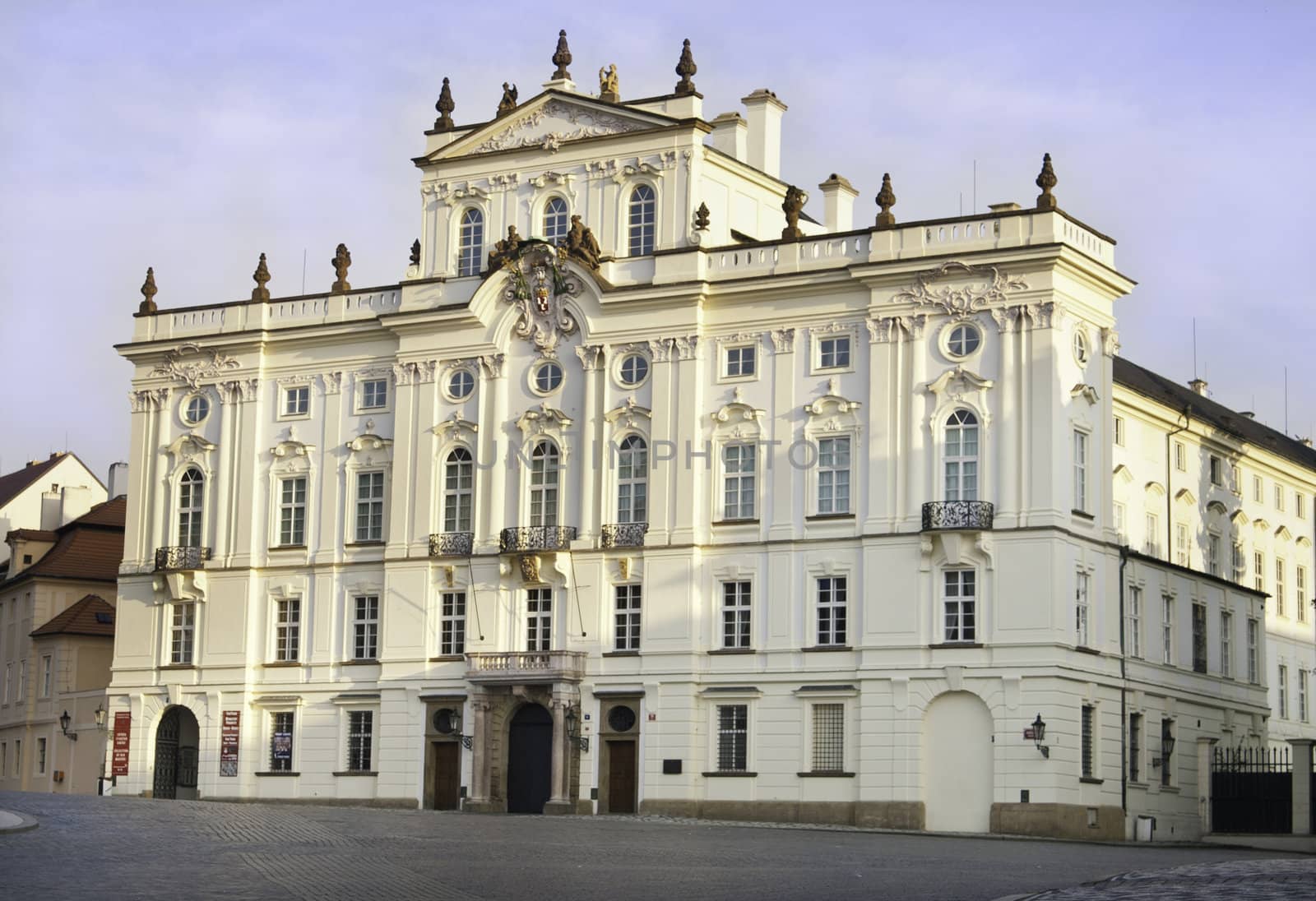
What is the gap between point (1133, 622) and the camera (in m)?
66.3

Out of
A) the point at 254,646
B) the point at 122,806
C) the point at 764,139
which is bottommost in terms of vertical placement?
the point at 122,806

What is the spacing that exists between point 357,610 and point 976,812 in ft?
71.9

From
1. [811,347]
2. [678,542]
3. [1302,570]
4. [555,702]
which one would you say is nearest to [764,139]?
[811,347]

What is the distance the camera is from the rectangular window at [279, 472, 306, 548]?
73312 mm

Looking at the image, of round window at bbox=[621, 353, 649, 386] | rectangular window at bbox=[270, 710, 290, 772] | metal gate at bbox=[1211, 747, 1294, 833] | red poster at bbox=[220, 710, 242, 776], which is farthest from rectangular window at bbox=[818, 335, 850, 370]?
red poster at bbox=[220, 710, 242, 776]

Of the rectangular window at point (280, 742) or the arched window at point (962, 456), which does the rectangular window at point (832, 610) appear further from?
the rectangular window at point (280, 742)

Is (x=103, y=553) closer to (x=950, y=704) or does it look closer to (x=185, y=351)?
(x=185, y=351)

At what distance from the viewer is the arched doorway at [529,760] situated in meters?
67.3

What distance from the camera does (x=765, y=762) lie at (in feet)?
210

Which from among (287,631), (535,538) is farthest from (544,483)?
(287,631)

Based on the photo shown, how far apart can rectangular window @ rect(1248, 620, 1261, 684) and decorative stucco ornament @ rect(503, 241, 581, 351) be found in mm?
25725

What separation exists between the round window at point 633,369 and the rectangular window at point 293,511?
12360mm

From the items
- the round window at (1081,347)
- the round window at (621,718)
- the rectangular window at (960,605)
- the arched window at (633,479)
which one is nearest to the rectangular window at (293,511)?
the arched window at (633,479)

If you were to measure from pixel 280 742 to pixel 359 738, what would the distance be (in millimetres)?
2980
